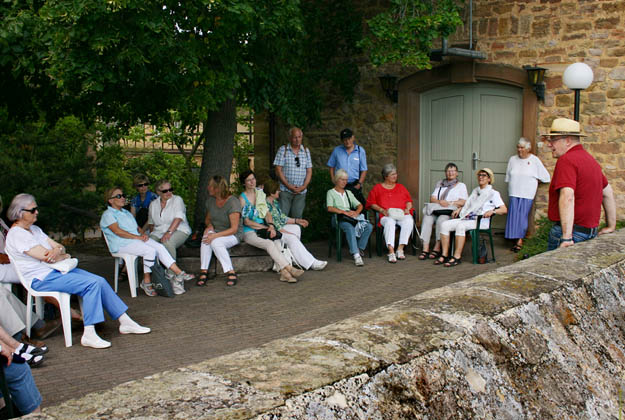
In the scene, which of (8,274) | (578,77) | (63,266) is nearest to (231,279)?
(63,266)

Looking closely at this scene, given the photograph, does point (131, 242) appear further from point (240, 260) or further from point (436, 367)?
point (436, 367)

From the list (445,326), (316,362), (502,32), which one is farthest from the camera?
(502,32)

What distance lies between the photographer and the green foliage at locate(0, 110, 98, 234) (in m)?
10.3

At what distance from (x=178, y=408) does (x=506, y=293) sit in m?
1.24

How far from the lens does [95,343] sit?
18.6 ft

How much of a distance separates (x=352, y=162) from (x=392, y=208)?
→ 1.03 meters

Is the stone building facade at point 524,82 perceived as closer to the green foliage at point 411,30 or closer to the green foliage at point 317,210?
the green foliage at point 317,210

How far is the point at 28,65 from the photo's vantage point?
6785 mm

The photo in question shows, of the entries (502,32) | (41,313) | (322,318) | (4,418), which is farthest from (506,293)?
(502,32)

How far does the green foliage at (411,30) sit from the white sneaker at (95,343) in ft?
18.1

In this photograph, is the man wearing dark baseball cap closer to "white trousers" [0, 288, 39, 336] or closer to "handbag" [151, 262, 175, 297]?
"handbag" [151, 262, 175, 297]

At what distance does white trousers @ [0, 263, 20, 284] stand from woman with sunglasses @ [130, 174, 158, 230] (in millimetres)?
Result: 2950

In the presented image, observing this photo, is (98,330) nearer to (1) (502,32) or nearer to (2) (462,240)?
(2) (462,240)

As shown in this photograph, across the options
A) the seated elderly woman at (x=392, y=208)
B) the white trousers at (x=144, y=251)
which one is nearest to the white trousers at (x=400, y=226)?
the seated elderly woman at (x=392, y=208)
